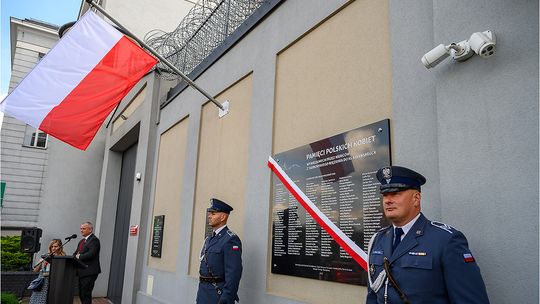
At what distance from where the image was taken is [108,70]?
481cm

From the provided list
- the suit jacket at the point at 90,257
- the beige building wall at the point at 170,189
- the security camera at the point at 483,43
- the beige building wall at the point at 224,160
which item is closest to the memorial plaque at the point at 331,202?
the security camera at the point at 483,43

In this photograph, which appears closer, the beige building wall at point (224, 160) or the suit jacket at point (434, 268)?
the suit jacket at point (434, 268)

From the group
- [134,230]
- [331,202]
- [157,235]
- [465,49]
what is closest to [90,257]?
[134,230]

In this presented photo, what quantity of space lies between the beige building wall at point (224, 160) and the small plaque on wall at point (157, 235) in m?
1.42

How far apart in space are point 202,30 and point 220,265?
4.19 m

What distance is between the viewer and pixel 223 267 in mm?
3924

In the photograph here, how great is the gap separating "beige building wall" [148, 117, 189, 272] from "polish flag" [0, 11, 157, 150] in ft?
6.44

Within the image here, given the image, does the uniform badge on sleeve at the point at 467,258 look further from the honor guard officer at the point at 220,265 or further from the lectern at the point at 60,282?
the lectern at the point at 60,282

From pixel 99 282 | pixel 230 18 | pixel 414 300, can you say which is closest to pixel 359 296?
pixel 414 300

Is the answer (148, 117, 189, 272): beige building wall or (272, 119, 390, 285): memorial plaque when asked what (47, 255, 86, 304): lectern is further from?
(272, 119, 390, 285): memorial plaque

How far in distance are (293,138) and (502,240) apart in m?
2.26

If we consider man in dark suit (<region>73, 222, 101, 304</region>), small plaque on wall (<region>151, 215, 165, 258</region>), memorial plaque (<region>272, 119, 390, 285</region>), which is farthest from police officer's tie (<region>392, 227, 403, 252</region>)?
man in dark suit (<region>73, 222, 101, 304</region>)

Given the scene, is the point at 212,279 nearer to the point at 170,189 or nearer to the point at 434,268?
the point at 434,268

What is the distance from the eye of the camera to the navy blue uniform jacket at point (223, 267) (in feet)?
12.1
